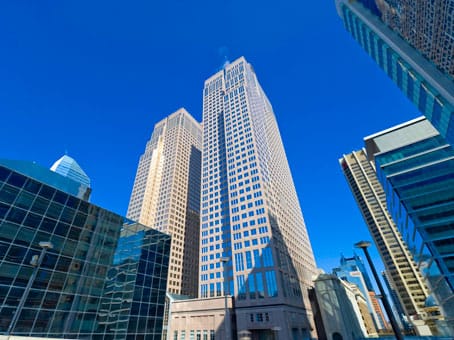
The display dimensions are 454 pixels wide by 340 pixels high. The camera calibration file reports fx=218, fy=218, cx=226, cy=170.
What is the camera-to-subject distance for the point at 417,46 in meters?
48.7

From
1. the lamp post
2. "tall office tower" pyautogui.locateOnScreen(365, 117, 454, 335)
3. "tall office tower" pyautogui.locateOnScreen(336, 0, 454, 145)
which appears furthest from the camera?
"tall office tower" pyautogui.locateOnScreen(365, 117, 454, 335)

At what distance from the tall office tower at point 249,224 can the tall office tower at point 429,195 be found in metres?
33.9

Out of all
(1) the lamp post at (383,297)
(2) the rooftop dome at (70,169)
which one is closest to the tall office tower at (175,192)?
(2) the rooftop dome at (70,169)

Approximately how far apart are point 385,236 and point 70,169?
175812 mm

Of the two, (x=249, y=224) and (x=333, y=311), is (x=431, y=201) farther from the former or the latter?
(x=249, y=224)

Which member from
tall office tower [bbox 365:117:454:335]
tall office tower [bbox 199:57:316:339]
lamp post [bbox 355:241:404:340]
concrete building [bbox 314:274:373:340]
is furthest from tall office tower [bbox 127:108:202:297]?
tall office tower [bbox 365:117:454:335]

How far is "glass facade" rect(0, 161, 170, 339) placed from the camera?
20.7 meters

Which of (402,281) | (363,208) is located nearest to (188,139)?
(363,208)

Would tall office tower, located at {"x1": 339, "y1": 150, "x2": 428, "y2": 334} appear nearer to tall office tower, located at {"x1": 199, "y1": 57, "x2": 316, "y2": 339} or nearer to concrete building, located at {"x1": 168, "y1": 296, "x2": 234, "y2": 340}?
tall office tower, located at {"x1": 199, "y1": 57, "x2": 316, "y2": 339}

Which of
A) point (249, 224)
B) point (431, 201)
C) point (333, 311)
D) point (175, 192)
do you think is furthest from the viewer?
point (175, 192)

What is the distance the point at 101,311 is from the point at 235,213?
150ft

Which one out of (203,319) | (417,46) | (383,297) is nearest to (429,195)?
(417,46)

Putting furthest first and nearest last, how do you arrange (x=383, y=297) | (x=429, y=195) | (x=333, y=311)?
(x=333, y=311)
(x=429, y=195)
(x=383, y=297)

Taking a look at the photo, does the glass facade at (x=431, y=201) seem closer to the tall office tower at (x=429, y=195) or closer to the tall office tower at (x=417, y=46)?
the tall office tower at (x=429, y=195)
